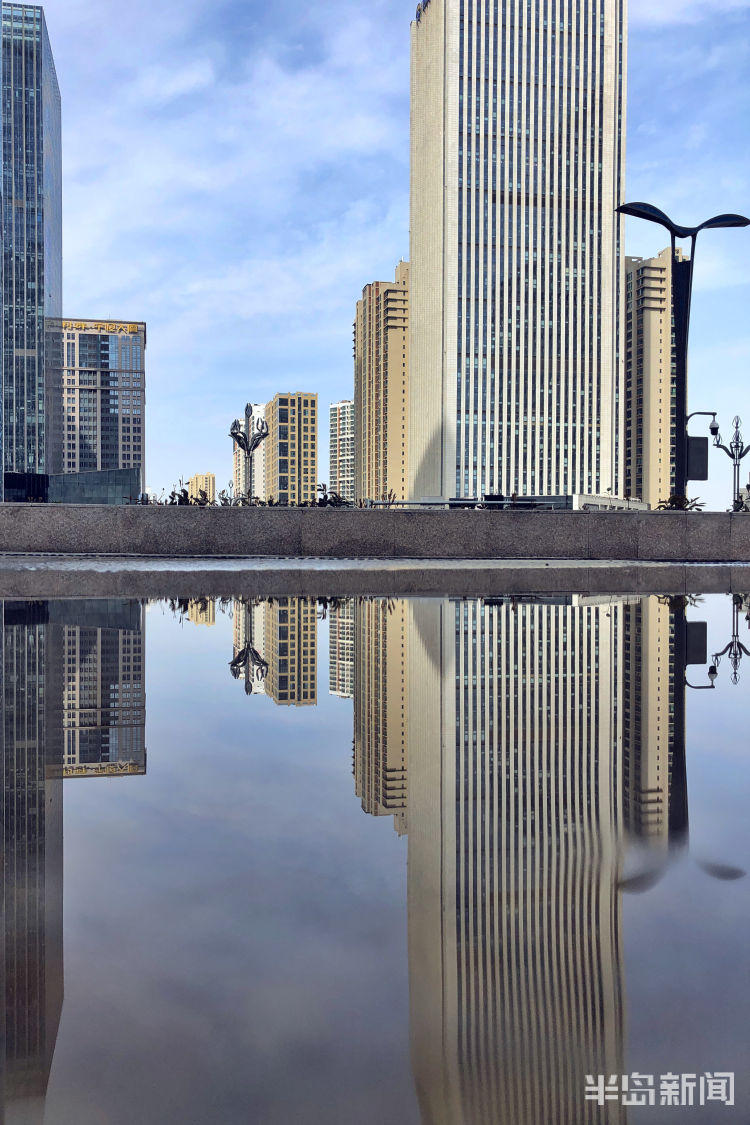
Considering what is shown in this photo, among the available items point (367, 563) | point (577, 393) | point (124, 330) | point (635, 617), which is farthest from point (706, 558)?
point (124, 330)

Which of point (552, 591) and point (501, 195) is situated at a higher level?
point (501, 195)

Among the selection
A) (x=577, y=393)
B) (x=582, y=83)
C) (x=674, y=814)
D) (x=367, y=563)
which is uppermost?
(x=582, y=83)

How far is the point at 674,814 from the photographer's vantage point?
3148mm

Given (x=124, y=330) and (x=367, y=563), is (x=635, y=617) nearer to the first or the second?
(x=367, y=563)

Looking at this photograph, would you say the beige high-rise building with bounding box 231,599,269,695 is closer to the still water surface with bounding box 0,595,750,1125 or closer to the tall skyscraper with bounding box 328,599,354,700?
the tall skyscraper with bounding box 328,599,354,700

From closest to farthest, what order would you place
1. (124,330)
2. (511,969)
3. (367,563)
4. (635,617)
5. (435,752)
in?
(511,969) → (435,752) → (635,617) → (367,563) → (124,330)

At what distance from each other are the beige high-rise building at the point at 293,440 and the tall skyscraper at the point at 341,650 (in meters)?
166

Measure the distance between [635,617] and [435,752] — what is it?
5926mm

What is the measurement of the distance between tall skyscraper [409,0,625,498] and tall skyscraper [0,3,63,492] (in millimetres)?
46000

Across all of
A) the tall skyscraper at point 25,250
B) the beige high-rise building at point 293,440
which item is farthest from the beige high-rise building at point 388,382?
the tall skyscraper at point 25,250

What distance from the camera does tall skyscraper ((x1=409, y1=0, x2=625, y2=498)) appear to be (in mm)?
→ 99000

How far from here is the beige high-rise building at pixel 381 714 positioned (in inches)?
128

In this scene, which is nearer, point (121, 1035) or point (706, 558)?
point (121, 1035)

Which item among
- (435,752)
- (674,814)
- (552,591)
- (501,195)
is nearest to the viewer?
(674,814)
